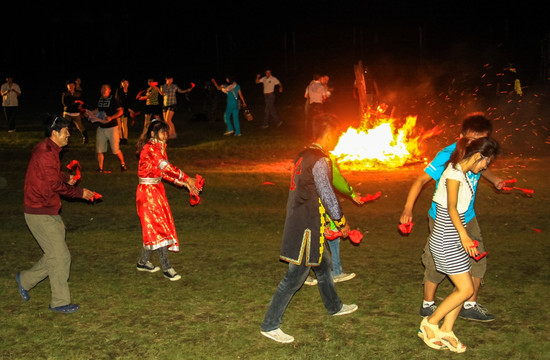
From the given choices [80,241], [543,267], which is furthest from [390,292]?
[80,241]

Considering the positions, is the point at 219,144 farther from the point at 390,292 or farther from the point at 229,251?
the point at 390,292

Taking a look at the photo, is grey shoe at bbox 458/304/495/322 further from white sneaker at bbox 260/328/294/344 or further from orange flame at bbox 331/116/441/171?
orange flame at bbox 331/116/441/171

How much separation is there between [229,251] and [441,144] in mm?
8842

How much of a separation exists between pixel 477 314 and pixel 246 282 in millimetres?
2568

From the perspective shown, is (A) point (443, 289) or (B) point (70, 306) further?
(A) point (443, 289)

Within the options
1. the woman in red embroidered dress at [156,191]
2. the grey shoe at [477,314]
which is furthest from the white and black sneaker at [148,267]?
the grey shoe at [477,314]

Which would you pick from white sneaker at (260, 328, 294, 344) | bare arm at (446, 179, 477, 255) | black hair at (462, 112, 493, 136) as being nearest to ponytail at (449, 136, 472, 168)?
bare arm at (446, 179, 477, 255)

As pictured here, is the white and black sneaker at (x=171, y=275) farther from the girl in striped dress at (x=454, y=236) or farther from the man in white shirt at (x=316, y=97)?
the man in white shirt at (x=316, y=97)

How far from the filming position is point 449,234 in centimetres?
529

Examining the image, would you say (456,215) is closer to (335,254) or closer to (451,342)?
(451,342)

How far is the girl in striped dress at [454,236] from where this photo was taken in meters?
5.16

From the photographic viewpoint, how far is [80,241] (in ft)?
30.1

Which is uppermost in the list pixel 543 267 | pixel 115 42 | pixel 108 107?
pixel 115 42

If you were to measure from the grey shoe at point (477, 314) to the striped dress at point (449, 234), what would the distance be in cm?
87
